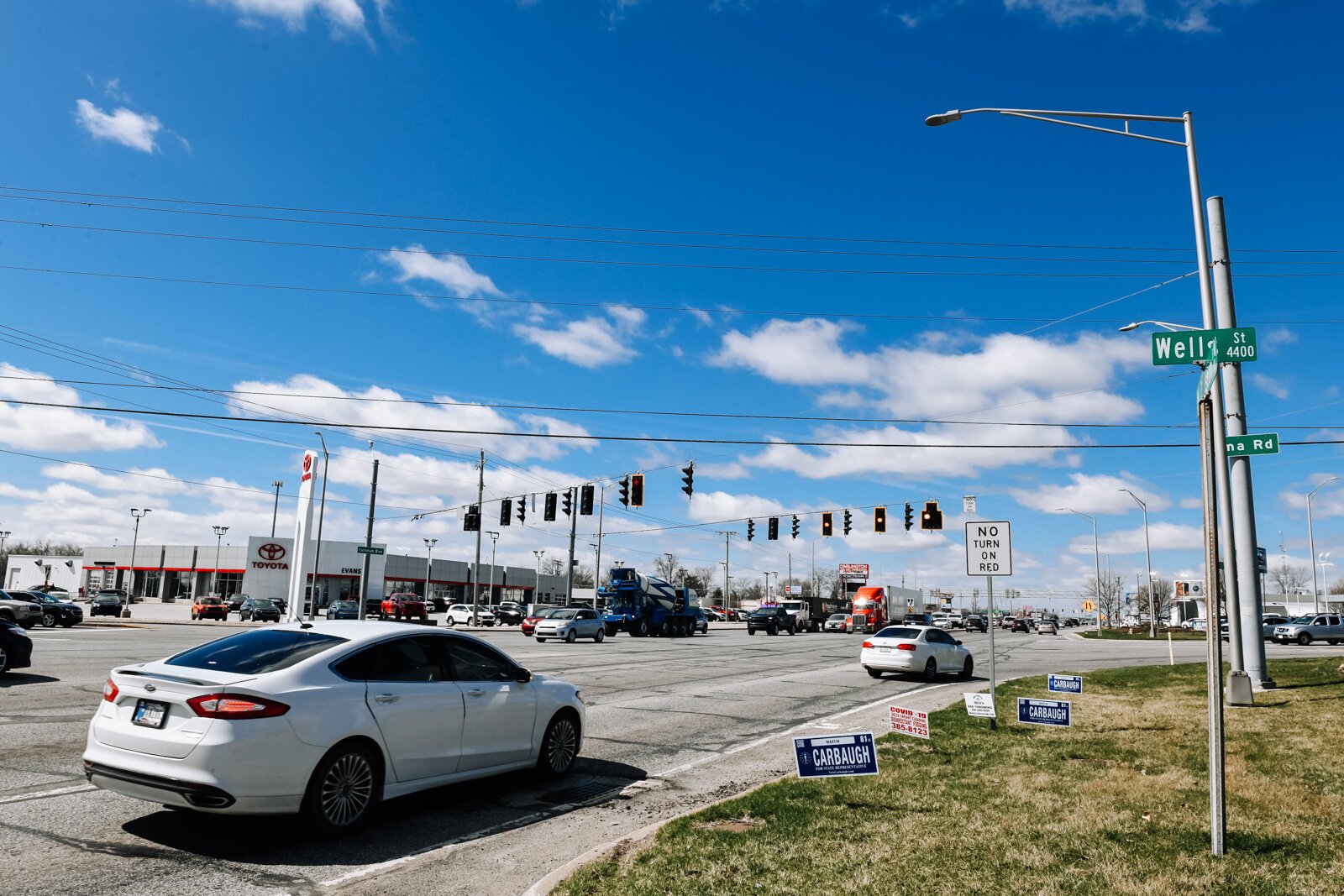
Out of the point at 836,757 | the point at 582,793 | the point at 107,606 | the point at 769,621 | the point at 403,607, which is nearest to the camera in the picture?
the point at 836,757

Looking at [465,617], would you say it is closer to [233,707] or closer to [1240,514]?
[1240,514]

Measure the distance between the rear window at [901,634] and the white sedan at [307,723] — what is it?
14.7 m

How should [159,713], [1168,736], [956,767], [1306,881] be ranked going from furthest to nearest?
[1168,736] → [956,767] → [159,713] → [1306,881]

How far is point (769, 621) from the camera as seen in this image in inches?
2191

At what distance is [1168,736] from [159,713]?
1026cm

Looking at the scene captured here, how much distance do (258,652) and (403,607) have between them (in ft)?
171

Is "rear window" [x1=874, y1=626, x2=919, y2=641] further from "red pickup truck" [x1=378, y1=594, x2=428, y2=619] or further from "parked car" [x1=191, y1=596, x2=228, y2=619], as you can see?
"parked car" [x1=191, y1=596, x2=228, y2=619]

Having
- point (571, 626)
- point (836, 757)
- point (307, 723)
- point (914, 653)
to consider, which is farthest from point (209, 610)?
point (836, 757)

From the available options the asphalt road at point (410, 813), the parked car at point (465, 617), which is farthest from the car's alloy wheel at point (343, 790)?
the parked car at point (465, 617)

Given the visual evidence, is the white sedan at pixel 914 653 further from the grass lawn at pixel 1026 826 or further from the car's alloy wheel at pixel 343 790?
the car's alloy wheel at pixel 343 790

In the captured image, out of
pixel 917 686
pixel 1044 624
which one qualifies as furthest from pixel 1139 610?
pixel 917 686

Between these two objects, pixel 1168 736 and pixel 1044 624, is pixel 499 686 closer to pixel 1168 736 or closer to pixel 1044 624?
pixel 1168 736

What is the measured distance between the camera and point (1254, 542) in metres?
14.8

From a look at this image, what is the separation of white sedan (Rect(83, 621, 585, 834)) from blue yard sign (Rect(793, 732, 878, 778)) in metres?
2.52
